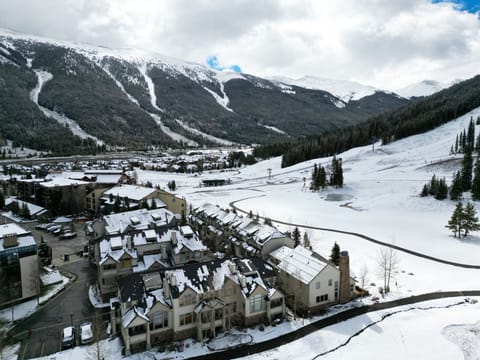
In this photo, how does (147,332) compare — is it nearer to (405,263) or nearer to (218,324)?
(218,324)

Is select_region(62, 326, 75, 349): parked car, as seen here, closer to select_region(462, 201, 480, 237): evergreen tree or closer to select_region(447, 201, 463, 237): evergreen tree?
select_region(447, 201, 463, 237): evergreen tree

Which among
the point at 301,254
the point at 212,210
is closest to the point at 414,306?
the point at 301,254

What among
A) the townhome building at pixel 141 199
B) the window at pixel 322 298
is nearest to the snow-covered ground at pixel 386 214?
the window at pixel 322 298

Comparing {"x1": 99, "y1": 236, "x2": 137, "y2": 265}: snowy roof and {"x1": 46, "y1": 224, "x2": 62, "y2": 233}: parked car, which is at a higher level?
{"x1": 99, "y1": 236, "x2": 137, "y2": 265}: snowy roof

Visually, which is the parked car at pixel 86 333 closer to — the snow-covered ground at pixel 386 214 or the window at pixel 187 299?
the window at pixel 187 299

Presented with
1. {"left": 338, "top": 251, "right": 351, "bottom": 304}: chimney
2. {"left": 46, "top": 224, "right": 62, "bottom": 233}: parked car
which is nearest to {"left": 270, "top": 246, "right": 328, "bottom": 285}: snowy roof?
{"left": 338, "top": 251, "right": 351, "bottom": 304}: chimney
